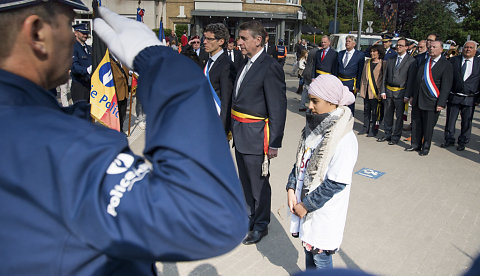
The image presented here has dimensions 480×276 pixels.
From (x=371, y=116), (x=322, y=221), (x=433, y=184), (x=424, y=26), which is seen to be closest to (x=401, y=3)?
(x=424, y=26)

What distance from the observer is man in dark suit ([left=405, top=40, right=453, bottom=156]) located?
22.0 ft

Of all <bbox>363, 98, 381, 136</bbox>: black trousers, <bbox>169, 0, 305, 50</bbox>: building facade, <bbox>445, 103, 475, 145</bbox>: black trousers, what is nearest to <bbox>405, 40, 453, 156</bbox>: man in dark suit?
<bbox>445, 103, 475, 145</bbox>: black trousers

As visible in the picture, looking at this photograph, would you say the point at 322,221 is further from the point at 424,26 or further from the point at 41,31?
the point at 424,26

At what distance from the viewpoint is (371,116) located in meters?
8.50

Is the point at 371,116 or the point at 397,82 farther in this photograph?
the point at 371,116

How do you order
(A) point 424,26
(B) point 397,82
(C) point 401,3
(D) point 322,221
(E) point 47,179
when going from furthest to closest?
1. (C) point 401,3
2. (A) point 424,26
3. (B) point 397,82
4. (D) point 322,221
5. (E) point 47,179

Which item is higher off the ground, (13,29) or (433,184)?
(13,29)

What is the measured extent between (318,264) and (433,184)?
368 cm

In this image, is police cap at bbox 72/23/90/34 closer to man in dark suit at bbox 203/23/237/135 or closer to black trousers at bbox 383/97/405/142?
man in dark suit at bbox 203/23/237/135

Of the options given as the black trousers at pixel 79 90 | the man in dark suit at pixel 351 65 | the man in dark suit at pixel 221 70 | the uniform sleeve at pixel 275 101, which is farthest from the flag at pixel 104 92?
the man in dark suit at pixel 351 65

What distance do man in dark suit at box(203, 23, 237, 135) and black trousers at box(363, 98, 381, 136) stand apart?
4317mm

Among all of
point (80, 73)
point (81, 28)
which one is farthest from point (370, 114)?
point (81, 28)

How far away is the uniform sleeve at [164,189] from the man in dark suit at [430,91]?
7015 millimetres

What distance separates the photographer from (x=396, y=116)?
7.67 metres
